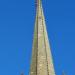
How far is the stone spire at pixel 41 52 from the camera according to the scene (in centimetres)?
9712

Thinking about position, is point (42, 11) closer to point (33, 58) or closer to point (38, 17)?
point (38, 17)

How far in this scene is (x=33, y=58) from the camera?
98.2 m

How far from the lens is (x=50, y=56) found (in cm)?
9881

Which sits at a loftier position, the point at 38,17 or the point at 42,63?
the point at 38,17

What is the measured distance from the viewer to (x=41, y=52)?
98.2 m

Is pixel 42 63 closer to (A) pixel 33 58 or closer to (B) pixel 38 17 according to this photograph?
(A) pixel 33 58

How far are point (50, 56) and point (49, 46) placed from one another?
1.82m

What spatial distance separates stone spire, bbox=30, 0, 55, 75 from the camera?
97125 mm

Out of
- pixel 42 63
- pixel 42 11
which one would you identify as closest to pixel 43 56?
pixel 42 63

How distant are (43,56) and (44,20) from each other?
6421mm

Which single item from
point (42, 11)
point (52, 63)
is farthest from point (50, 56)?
point (42, 11)

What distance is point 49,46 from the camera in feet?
328

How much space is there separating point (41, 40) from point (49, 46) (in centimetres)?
150

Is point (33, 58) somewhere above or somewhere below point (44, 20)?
below
